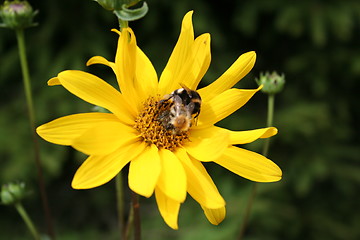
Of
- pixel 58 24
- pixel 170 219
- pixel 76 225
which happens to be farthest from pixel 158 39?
pixel 170 219

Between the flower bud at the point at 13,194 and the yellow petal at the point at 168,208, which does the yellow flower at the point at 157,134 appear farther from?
the flower bud at the point at 13,194

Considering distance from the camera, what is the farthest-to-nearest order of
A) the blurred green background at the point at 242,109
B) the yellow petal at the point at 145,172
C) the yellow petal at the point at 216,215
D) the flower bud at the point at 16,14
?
the blurred green background at the point at 242,109, the flower bud at the point at 16,14, the yellow petal at the point at 216,215, the yellow petal at the point at 145,172

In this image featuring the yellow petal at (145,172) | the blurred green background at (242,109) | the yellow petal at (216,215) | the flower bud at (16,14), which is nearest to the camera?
the yellow petal at (145,172)

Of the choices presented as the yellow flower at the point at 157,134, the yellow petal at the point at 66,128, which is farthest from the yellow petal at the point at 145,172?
the yellow petal at the point at 66,128

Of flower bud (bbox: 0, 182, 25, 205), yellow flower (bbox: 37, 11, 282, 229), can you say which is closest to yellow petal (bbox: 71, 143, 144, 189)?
yellow flower (bbox: 37, 11, 282, 229)

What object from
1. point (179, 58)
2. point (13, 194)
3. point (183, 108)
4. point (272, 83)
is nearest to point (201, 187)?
point (183, 108)
